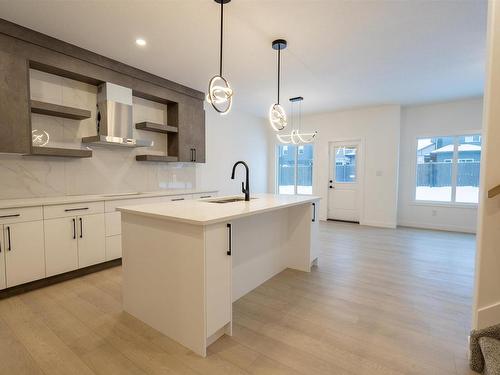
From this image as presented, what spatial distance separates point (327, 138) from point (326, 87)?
2.26 metres

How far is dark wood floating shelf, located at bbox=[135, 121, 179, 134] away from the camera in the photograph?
13.6 ft

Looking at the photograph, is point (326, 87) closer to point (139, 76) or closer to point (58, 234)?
point (139, 76)

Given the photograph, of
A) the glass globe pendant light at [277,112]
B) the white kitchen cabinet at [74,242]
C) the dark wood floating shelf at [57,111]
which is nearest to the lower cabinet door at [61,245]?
the white kitchen cabinet at [74,242]

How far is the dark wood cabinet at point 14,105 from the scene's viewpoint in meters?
2.66

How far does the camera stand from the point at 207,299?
5.76 feet

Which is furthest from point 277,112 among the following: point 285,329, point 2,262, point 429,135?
point 429,135

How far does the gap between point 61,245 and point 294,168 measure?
19.4 feet

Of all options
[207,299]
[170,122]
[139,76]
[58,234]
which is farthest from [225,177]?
[207,299]

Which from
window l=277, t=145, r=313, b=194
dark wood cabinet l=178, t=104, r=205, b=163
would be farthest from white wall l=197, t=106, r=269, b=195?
dark wood cabinet l=178, t=104, r=205, b=163

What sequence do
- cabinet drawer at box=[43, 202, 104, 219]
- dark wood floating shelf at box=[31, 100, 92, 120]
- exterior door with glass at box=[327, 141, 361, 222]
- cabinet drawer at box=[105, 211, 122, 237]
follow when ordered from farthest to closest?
exterior door with glass at box=[327, 141, 361, 222] < cabinet drawer at box=[105, 211, 122, 237] < dark wood floating shelf at box=[31, 100, 92, 120] < cabinet drawer at box=[43, 202, 104, 219]

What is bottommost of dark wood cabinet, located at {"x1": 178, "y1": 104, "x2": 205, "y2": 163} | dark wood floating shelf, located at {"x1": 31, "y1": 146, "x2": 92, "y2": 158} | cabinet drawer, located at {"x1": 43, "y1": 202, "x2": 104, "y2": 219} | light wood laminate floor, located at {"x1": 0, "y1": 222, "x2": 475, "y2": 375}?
light wood laminate floor, located at {"x1": 0, "y1": 222, "x2": 475, "y2": 375}

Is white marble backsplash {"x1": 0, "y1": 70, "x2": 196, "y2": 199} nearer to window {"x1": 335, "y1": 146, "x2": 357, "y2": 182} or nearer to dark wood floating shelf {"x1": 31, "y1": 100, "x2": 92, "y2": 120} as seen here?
dark wood floating shelf {"x1": 31, "y1": 100, "x2": 92, "y2": 120}

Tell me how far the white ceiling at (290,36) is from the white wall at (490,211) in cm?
122

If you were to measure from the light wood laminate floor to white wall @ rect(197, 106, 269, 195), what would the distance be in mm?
3119
